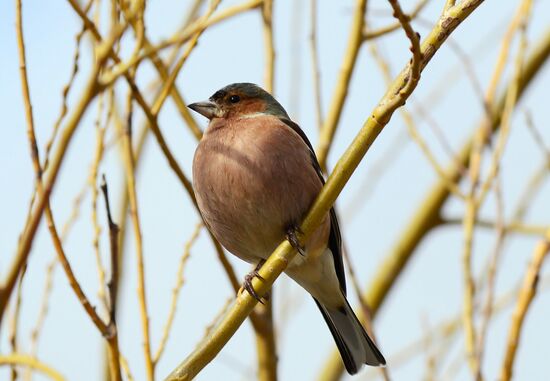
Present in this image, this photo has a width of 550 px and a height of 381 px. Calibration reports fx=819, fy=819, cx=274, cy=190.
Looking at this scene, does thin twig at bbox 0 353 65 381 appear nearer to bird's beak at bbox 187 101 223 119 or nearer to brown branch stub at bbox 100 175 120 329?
brown branch stub at bbox 100 175 120 329

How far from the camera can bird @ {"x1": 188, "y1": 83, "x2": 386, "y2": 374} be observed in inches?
158

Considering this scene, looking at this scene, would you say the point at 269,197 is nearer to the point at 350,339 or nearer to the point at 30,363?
the point at 350,339

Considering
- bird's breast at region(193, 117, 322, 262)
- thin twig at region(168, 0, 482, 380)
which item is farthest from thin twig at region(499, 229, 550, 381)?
bird's breast at region(193, 117, 322, 262)

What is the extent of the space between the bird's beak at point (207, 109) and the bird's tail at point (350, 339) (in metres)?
1.26

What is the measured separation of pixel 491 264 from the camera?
11.7 ft

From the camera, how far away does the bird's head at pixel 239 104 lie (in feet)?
15.7

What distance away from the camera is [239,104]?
485 cm

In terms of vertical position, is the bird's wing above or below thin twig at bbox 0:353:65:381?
above

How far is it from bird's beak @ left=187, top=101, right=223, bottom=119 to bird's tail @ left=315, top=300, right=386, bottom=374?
1.26 m

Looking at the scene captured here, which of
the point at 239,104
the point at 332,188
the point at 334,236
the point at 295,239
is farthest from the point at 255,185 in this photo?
the point at 332,188

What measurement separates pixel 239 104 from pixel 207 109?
0.19 meters

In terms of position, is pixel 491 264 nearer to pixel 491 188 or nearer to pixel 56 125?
pixel 491 188

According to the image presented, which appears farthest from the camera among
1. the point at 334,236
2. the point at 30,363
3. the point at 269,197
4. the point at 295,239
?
the point at 334,236

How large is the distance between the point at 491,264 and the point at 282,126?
137 cm
